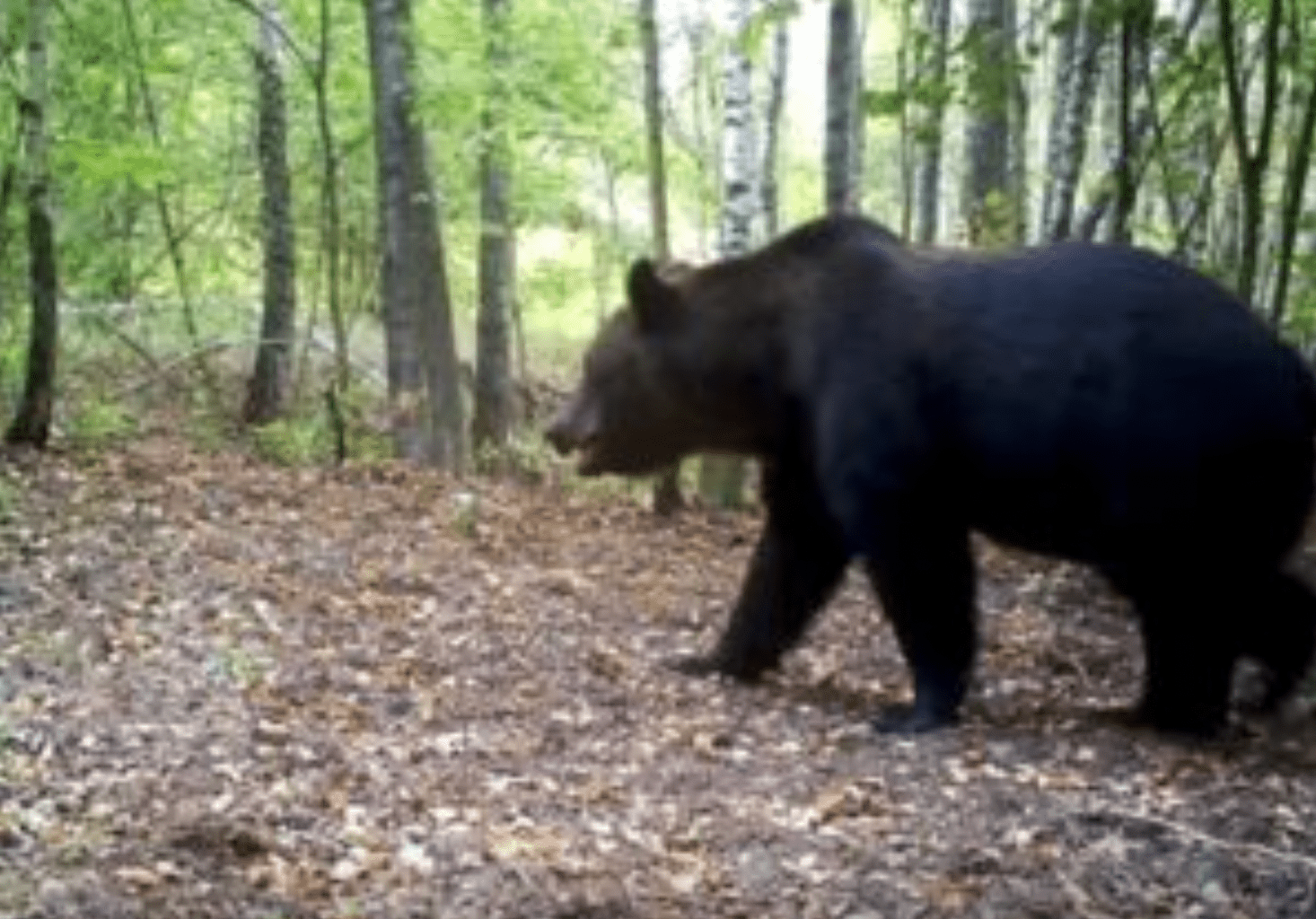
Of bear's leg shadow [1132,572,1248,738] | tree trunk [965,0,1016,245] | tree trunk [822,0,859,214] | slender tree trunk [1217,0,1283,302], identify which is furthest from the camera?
tree trunk [822,0,859,214]

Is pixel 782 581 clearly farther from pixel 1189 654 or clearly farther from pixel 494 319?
pixel 494 319

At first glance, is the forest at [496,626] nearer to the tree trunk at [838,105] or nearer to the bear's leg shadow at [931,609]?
the tree trunk at [838,105]

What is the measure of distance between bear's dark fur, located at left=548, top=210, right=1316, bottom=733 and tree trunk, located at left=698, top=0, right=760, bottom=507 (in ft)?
16.4

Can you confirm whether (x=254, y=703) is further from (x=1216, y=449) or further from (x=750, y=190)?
(x=750, y=190)

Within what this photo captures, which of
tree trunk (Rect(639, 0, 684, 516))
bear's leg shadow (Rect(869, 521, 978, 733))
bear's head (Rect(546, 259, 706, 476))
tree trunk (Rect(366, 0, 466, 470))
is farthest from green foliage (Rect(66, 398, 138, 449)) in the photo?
bear's leg shadow (Rect(869, 521, 978, 733))

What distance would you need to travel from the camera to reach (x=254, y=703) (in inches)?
293

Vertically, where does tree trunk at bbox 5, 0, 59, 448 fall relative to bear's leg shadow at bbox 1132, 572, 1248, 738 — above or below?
above

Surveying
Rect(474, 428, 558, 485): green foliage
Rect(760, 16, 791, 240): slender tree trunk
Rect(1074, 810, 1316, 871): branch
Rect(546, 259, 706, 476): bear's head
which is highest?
Rect(760, 16, 791, 240): slender tree trunk

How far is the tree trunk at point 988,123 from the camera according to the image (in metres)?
10.6

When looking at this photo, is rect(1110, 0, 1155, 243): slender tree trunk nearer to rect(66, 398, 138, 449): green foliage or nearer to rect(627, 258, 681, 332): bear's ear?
rect(627, 258, 681, 332): bear's ear

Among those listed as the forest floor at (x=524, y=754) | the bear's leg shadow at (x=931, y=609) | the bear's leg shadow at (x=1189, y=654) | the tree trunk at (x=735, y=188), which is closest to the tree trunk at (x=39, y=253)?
the forest floor at (x=524, y=754)

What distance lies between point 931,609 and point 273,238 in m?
14.1

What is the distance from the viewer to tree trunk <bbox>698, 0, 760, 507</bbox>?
44.9 feet

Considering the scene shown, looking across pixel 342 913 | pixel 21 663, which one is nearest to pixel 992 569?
pixel 21 663
